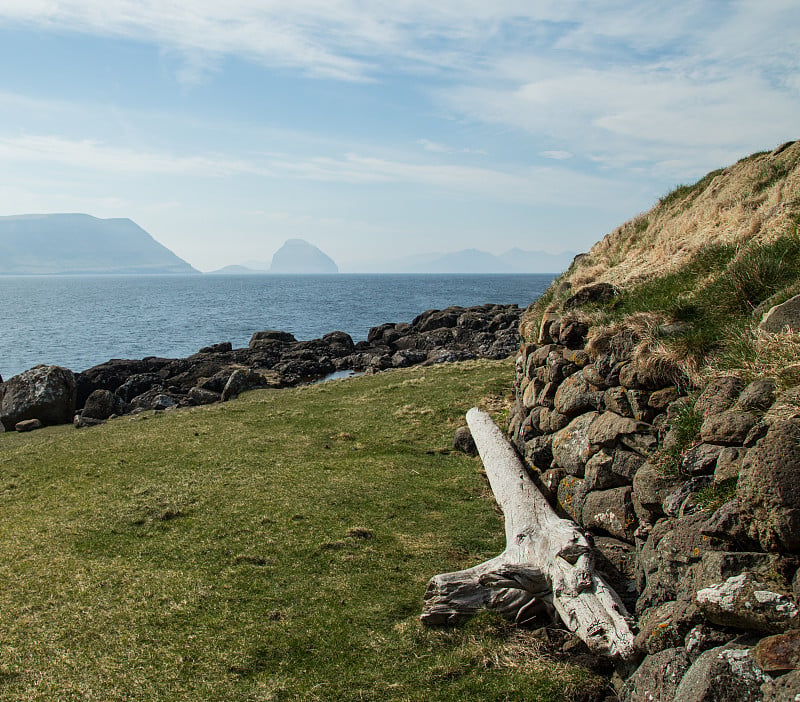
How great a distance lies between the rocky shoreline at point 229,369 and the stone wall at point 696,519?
22.0 meters

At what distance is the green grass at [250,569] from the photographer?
6555 mm

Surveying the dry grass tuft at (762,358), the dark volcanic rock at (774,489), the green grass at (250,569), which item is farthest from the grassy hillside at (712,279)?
the green grass at (250,569)

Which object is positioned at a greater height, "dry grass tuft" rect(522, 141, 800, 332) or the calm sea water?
"dry grass tuft" rect(522, 141, 800, 332)

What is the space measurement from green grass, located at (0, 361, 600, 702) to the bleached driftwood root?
0.33m

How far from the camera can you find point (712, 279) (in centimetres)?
1036

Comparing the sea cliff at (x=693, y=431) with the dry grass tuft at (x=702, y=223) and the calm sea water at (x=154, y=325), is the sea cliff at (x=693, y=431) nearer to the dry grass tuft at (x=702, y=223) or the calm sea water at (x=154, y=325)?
the dry grass tuft at (x=702, y=223)

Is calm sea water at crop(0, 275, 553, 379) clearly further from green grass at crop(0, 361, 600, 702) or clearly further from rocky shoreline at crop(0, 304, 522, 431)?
green grass at crop(0, 361, 600, 702)

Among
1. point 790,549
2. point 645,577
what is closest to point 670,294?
point 645,577

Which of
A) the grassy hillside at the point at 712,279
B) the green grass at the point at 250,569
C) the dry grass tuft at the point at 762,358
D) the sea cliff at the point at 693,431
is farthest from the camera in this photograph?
the grassy hillside at the point at 712,279

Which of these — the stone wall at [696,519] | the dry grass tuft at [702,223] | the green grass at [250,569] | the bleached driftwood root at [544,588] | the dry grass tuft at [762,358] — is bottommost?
the green grass at [250,569]

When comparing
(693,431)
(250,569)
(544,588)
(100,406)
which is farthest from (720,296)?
(100,406)

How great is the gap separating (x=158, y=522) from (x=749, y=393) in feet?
31.3

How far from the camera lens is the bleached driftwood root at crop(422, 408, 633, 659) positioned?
6758 mm

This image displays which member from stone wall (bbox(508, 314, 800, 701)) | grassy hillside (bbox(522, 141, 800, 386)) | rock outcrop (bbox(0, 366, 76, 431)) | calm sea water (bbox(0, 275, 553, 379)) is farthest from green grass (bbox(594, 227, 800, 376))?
calm sea water (bbox(0, 275, 553, 379))
